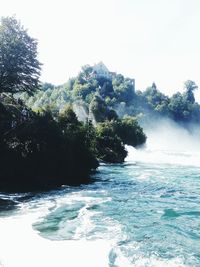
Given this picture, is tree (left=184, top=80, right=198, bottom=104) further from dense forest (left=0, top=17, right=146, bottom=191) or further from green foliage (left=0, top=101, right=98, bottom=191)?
green foliage (left=0, top=101, right=98, bottom=191)

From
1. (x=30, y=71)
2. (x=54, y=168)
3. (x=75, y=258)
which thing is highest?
(x=30, y=71)

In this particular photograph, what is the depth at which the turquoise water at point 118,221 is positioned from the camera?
49.5 ft

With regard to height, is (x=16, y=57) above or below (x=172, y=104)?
below

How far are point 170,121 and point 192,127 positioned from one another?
13811 millimetres

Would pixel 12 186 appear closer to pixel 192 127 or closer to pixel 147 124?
pixel 147 124

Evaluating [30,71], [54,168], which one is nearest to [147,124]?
[30,71]

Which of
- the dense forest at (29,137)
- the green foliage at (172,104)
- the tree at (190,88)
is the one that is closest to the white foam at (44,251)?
the dense forest at (29,137)

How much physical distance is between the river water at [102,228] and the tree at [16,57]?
58.8 feet

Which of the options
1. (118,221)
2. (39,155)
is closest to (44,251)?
(118,221)

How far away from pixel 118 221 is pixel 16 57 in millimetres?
28522

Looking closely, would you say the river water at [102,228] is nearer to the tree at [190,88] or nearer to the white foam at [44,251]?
the white foam at [44,251]

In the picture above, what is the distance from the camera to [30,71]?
4584 cm

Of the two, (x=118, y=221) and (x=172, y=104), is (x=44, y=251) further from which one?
(x=172, y=104)

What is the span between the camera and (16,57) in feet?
143
